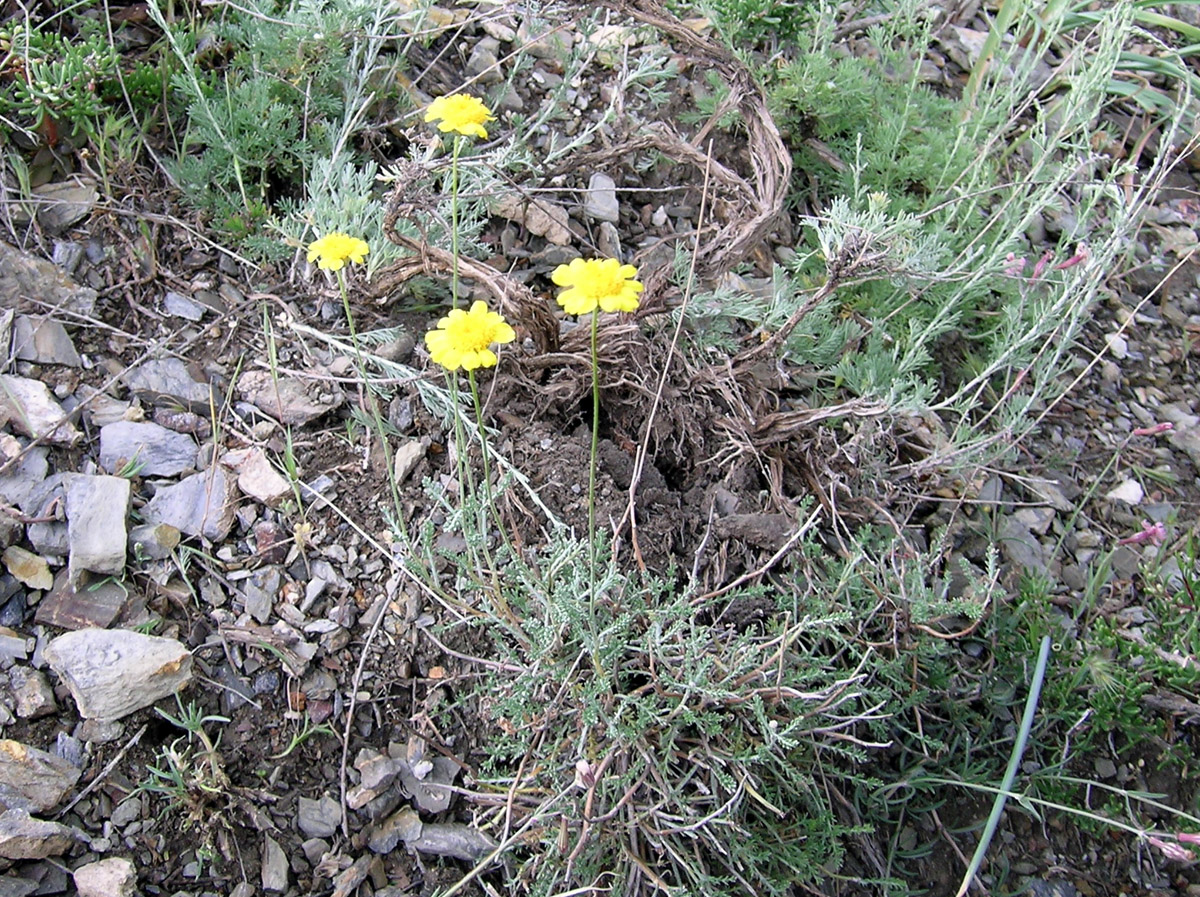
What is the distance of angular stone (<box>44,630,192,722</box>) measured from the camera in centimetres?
197

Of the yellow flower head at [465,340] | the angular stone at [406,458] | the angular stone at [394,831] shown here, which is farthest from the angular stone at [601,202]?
the angular stone at [394,831]

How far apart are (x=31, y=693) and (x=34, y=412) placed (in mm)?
717

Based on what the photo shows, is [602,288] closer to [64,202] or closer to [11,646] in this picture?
[11,646]

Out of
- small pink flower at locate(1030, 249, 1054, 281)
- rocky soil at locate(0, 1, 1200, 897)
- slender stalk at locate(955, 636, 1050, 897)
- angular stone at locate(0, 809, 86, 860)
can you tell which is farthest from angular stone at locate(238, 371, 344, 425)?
small pink flower at locate(1030, 249, 1054, 281)

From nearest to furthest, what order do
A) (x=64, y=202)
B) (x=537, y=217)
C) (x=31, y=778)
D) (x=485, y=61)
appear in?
(x=31, y=778), (x=64, y=202), (x=537, y=217), (x=485, y=61)

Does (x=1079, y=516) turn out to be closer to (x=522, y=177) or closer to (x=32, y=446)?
(x=522, y=177)

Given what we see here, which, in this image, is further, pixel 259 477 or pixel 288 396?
pixel 288 396

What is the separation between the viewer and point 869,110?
10.4 feet

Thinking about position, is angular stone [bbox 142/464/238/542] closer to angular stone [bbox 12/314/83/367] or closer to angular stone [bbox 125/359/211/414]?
angular stone [bbox 125/359/211/414]

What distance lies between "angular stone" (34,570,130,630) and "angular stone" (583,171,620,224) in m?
1.75

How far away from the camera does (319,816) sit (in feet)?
6.74

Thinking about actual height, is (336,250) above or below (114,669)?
above

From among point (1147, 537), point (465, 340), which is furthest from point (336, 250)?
point (1147, 537)

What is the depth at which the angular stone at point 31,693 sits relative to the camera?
6.46 ft
